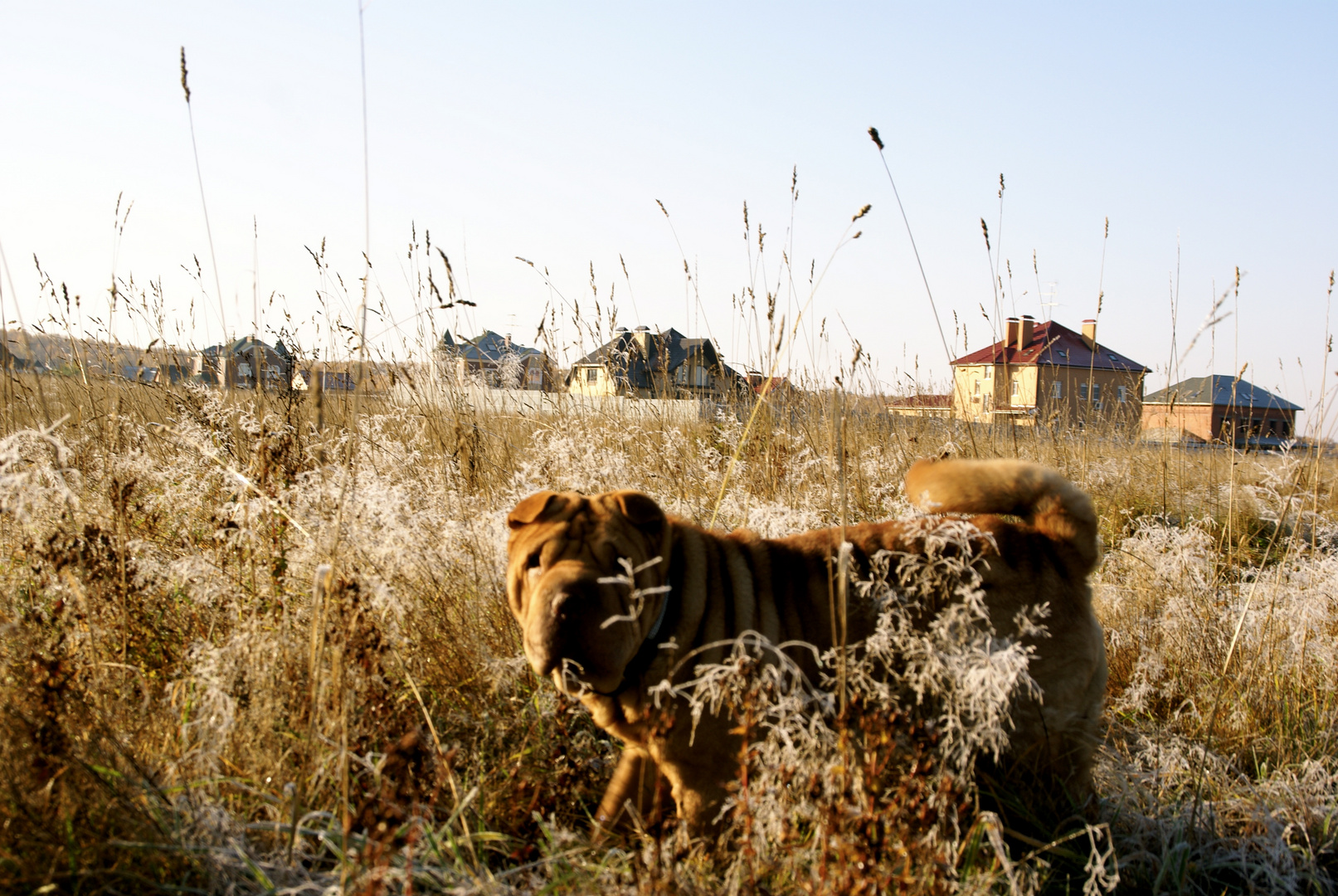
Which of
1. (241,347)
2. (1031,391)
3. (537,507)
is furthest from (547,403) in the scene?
(1031,391)

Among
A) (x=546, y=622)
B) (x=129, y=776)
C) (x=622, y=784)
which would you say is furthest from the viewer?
(x=622, y=784)

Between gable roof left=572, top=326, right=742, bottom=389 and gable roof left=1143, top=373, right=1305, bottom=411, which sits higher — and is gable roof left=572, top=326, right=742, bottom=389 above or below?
above

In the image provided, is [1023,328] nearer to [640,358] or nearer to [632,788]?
[640,358]

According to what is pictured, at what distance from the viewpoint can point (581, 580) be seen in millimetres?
2119

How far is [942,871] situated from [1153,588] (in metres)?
2.70

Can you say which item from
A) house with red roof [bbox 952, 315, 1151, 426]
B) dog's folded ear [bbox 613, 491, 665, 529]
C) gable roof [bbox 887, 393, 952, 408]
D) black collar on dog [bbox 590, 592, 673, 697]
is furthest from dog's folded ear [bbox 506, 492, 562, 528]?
gable roof [bbox 887, 393, 952, 408]

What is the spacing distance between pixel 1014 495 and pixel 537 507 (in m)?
1.65

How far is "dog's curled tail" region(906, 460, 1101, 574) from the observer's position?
2.68 metres

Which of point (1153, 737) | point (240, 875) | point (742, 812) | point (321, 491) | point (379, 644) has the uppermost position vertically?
point (321, 491)

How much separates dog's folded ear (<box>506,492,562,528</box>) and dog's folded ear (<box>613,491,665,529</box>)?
0.68ft

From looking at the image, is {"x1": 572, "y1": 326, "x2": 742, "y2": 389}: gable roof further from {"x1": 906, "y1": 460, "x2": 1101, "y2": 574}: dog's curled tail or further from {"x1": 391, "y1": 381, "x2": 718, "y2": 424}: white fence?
{"x1": 906, "y1": 460, "x2": 1101, "y2": 574}: dog's curled tail

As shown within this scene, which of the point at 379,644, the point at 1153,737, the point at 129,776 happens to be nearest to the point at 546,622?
the point at 379,644

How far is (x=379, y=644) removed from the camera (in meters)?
2.36

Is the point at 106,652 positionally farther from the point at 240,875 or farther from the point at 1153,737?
the point at 1153,737
